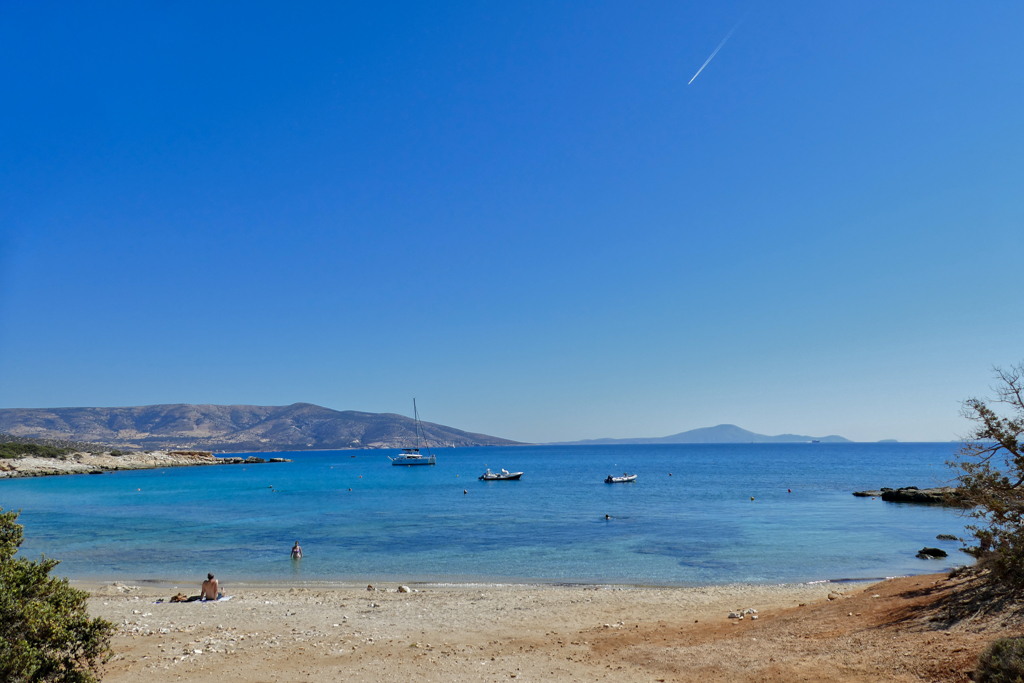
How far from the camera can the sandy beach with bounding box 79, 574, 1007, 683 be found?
11070 millimetres

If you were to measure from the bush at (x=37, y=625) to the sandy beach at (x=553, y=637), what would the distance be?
392 centimetres

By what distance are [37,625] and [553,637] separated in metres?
11.1

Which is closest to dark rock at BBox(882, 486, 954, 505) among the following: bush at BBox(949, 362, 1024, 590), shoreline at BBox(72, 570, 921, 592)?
shoreline at BBox(72, 570, 921, 592)

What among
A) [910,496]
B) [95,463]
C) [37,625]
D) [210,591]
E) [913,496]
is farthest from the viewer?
[95,463]

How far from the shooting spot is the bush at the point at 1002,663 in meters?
7.66

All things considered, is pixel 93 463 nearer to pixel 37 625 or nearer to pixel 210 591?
pixel 210 591

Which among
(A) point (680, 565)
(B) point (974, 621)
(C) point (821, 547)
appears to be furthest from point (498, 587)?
(C) point (821, 547)

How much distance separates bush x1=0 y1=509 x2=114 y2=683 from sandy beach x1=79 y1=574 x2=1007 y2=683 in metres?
3.92

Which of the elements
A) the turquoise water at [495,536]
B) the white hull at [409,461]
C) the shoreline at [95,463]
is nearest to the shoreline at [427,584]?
the turquoise water at [495,536]

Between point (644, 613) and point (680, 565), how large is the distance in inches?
391

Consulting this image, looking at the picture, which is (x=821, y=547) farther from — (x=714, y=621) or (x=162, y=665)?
(x=162, y=665)

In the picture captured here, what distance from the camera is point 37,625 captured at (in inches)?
278

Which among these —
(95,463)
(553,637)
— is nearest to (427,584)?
(553,637)

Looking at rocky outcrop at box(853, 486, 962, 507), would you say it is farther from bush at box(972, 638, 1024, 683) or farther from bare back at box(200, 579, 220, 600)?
bare back at box(200, 579, 220, 600)
